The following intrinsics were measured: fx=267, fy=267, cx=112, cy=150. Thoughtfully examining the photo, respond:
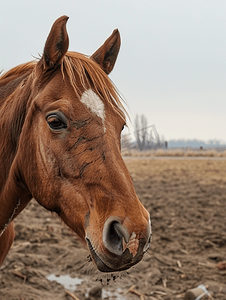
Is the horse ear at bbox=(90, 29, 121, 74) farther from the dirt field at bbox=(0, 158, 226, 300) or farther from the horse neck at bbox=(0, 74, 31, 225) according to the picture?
the dirt field at bbox=(0, 158, 226, 300)

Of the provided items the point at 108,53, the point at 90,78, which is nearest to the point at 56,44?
the point at 90,78

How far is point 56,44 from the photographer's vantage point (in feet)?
6.68

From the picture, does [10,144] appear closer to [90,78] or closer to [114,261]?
[90,78]

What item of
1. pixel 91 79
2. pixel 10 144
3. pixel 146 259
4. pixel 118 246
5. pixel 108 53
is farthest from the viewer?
pixel 146 259

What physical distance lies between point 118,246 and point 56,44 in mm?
1522

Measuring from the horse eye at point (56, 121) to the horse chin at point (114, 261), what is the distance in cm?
81

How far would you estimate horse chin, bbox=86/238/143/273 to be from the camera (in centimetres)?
157

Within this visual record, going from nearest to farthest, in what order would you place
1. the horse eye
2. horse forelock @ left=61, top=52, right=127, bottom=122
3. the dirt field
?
the horse eye → horse forelock @ left=61, top=52, right=127, bottom=122 → the dirt field

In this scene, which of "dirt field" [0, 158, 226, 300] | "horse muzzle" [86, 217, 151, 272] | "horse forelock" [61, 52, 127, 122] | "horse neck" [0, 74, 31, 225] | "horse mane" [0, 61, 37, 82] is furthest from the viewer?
"dirt field" [0, 158, 226, 300]

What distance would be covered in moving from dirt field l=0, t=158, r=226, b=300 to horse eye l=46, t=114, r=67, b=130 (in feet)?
3.30

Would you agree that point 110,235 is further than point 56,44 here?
No

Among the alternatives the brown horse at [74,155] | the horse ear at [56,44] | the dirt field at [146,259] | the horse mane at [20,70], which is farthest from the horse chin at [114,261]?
the horse mane at [20,70]

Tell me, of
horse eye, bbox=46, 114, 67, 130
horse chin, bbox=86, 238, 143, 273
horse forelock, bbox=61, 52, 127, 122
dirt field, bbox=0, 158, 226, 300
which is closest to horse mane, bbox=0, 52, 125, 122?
horse forelock, bbox=61, 52, 127, 122

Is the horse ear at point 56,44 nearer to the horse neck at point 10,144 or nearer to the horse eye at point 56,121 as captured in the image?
the horse neck at point 10,144
